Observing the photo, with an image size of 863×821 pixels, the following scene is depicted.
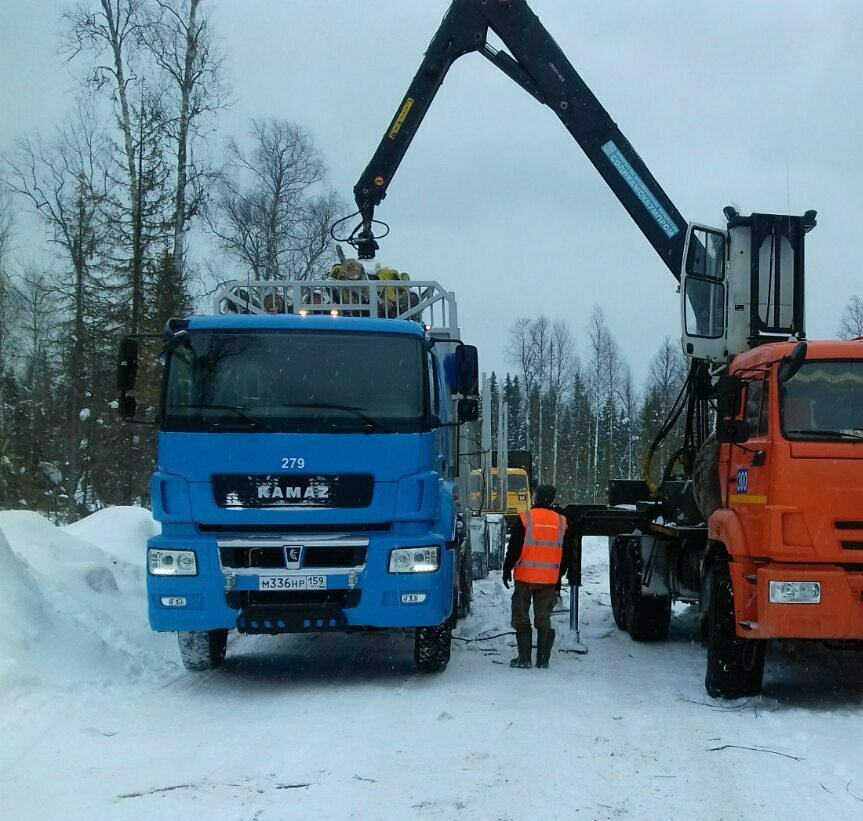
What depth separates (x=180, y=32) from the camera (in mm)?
22094

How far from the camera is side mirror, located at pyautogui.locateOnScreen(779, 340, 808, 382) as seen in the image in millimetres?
6625

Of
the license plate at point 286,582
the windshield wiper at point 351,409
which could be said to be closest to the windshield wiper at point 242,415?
the windshield wiper at point 351,409

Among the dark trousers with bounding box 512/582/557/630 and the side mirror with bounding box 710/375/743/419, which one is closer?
the side mirror with bounding box 710/375/743/419

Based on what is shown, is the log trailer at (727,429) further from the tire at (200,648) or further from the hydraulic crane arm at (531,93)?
the tire at (200,648)

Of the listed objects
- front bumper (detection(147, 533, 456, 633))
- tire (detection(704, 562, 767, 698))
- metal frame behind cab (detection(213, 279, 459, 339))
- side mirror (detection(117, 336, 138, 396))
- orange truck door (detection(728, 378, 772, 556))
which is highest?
metal frame behind cab (detection(213, 279, 459, 339))

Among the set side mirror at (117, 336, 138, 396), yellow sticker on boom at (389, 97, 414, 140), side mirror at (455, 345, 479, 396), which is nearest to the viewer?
side mirror at (117, 336, 138, 396)

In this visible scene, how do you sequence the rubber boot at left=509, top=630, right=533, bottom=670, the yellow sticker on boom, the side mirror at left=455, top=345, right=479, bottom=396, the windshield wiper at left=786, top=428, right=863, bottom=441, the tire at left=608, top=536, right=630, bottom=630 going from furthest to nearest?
the yellow sticker on boom, the tire at left=608, top=536, right=630, bottom=630, the rubber boot at left=509, top=630, right=533, bottom=670, the side mirror at left=455, top=345, right=479, bottom=396, the windshield wiper at left=786, top=428, right=863, bottom=441

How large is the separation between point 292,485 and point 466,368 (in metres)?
1.95

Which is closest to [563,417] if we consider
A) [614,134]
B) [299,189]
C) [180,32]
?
[299,189]

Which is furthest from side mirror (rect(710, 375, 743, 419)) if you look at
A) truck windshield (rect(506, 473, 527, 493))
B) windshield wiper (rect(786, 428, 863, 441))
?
truck windshield (rect(506, 473, 527, 493))

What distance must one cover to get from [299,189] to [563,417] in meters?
30.3

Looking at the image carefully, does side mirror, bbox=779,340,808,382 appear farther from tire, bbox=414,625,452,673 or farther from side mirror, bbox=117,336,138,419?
side mirror, bbox=117,336,138,419

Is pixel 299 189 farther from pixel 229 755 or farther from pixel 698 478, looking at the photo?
pixel 229 755

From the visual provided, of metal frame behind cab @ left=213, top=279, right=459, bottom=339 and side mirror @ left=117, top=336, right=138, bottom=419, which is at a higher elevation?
metal frame behind cab @ left=213, top=279, right=459, bottom=339
